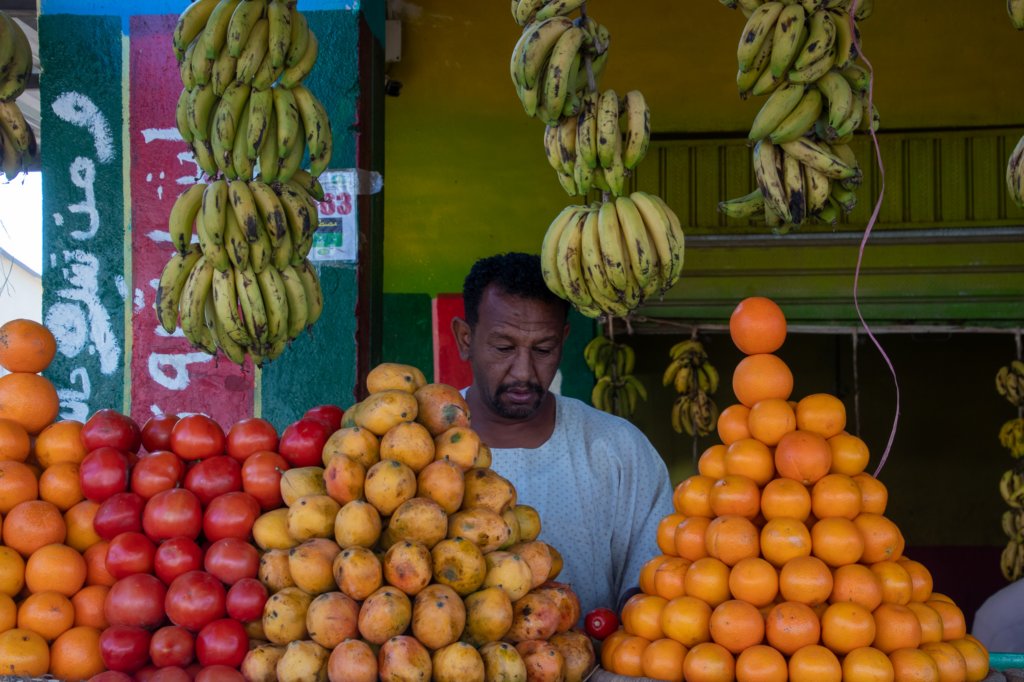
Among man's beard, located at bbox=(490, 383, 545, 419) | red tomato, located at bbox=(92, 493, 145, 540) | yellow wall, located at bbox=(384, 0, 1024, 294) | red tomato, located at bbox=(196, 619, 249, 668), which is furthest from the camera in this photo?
yellow wall, located at bbox=(384, 0, 1024, 294)

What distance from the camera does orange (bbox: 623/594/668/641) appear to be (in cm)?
212

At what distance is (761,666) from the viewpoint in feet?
6.34

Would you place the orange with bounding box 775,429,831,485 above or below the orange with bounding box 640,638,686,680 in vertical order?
above

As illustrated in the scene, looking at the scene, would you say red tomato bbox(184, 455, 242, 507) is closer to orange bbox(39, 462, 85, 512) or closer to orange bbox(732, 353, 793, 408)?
orange bbox(39, 462, 85, 512)

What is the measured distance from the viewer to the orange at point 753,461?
2.17 meters

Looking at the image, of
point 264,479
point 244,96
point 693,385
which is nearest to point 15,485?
point 264,479

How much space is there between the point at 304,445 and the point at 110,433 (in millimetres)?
439

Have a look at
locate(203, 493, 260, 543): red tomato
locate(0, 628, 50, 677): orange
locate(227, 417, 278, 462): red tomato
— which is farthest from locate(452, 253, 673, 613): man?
locate(0, 628, 50, 677): orange

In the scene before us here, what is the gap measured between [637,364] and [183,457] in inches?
182

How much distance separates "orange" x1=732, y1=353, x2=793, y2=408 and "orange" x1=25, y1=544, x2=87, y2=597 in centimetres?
140

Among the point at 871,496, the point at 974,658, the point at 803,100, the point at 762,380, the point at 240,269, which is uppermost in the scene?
the point at 803,100

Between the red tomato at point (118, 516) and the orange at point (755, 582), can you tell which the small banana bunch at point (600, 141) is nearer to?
the orange at point (755, 582)

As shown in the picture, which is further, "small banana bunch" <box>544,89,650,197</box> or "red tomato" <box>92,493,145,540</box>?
"small banana bunch" <box>544,89,650,197</box>

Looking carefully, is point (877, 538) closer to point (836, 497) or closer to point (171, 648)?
point (836, 497)
